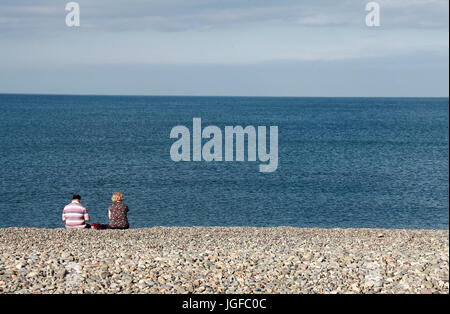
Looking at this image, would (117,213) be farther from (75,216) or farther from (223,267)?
(223,267)

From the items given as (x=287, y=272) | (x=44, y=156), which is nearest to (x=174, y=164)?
(x=44, y=156)

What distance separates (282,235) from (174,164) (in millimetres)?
34941

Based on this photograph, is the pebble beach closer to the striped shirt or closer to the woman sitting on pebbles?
the striped shirt

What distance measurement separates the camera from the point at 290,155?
61.9 m

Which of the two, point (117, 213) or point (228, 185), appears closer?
point (117, 213)

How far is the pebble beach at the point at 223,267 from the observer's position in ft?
Answer: 33.7

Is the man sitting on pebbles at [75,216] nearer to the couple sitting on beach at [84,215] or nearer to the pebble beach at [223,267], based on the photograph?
the couple sitting on beach at [84,215]

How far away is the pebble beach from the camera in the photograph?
1026cm

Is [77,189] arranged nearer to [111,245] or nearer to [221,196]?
[221,196]

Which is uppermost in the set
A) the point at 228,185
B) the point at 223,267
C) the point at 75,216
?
the point at 75,216

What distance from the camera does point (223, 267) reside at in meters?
11.3

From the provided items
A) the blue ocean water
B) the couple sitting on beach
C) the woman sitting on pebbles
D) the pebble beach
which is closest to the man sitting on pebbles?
the couple sitting on beach

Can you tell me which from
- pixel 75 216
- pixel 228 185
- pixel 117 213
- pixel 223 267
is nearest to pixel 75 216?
pixel 75 216
